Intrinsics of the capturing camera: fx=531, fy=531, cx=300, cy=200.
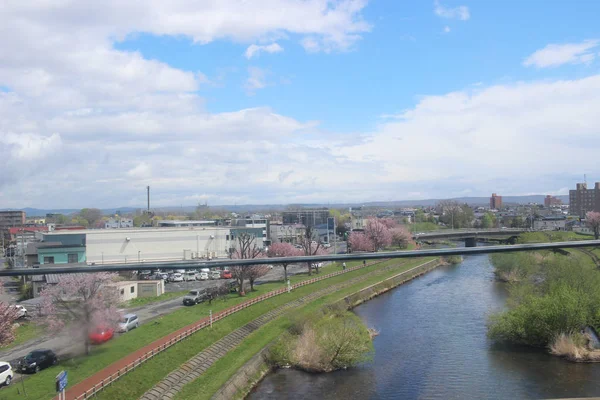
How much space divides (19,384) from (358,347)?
638 cm

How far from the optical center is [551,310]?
12.0 metres

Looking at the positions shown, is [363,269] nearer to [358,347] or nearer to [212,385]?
[358,347]

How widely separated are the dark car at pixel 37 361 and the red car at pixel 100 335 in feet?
2.15

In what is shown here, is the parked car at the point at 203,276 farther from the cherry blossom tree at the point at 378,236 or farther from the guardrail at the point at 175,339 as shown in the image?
the cherry blossom tree at the point at 378,236

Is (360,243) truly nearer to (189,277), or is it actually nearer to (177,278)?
(189,277)

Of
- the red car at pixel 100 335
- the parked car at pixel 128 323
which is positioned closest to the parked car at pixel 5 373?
the red car at pixel 100 335

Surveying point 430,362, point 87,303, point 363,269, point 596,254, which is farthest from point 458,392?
point 596,254

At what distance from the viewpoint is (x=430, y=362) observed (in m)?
11.4

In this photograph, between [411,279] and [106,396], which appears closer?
[106,396]

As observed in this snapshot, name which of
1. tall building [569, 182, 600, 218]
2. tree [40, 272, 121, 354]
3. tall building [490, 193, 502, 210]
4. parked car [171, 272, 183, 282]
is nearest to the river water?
tree [40, 272, 121, 354]

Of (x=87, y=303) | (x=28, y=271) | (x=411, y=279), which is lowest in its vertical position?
(x=411, y=279)

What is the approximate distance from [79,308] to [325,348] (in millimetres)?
4933

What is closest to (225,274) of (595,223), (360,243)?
(360,243)

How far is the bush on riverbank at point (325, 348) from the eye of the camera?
1114cm
